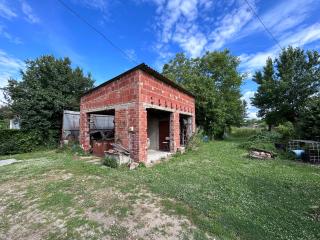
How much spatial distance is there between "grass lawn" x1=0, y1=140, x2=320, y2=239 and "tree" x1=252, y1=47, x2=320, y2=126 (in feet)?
49.3

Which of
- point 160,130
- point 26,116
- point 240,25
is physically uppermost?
point 240,25

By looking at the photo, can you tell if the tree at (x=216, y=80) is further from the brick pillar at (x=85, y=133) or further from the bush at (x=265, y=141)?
the brick pillar at (x=85, y=133)

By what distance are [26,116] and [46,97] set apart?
1776 mm

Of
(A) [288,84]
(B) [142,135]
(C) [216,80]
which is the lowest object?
(B) [142,135]

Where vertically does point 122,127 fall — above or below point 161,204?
above

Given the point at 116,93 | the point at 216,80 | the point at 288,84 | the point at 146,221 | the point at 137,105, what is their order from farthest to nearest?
the point at 216,80 → the point at 288,84 → the point at 116,93 → the point at 137,105 → the point at 146,221

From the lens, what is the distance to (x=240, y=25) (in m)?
6.96

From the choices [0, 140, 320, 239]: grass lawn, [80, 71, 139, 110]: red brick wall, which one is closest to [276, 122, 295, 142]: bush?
[0, 140, 320, 239]: grass lawn

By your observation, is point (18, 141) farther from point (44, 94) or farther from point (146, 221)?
point (146, 221)

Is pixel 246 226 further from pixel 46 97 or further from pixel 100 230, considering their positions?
pixel 46 97

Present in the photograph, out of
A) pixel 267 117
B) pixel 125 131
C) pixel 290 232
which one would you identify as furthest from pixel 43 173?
pixel 267 117

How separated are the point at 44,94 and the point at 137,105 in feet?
28.8

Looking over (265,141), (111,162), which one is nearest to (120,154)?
(111,162)

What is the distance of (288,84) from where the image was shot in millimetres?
18141
